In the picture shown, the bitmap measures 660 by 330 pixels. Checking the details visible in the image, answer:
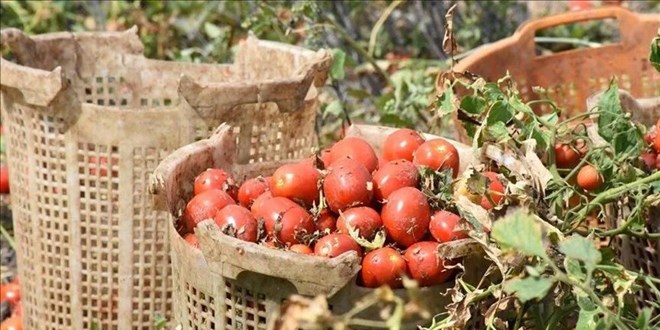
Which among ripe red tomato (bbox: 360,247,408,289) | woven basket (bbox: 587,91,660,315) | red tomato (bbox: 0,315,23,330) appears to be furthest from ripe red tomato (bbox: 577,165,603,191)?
red tomato (bbox: 0,315,23,330)

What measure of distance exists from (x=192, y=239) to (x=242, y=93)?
581 mm

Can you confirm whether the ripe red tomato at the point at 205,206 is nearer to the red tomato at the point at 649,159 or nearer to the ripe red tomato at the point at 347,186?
the ripe red tomato at the point at 347,186

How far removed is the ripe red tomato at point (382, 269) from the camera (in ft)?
6.14

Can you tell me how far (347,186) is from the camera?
201 centimetres

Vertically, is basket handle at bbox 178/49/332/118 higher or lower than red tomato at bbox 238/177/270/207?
A: higher

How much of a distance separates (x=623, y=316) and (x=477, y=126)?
1.53 ft

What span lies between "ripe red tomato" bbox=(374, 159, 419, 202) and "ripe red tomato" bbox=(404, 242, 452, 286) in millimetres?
156

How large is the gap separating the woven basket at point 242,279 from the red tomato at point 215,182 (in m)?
0.05

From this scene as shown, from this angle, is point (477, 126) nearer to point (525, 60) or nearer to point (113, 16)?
point (525, 60)

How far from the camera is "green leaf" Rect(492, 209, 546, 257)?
1521mm

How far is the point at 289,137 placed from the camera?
9.04ft

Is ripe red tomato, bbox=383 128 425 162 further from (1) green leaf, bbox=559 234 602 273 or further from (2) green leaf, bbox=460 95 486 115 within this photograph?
(1) green leaf, bbox=559 234 602 273

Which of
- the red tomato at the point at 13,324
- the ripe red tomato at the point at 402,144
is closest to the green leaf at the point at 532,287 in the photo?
the ripe red tomato at the point at 402,144

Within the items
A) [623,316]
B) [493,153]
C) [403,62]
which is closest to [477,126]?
[493,153]
